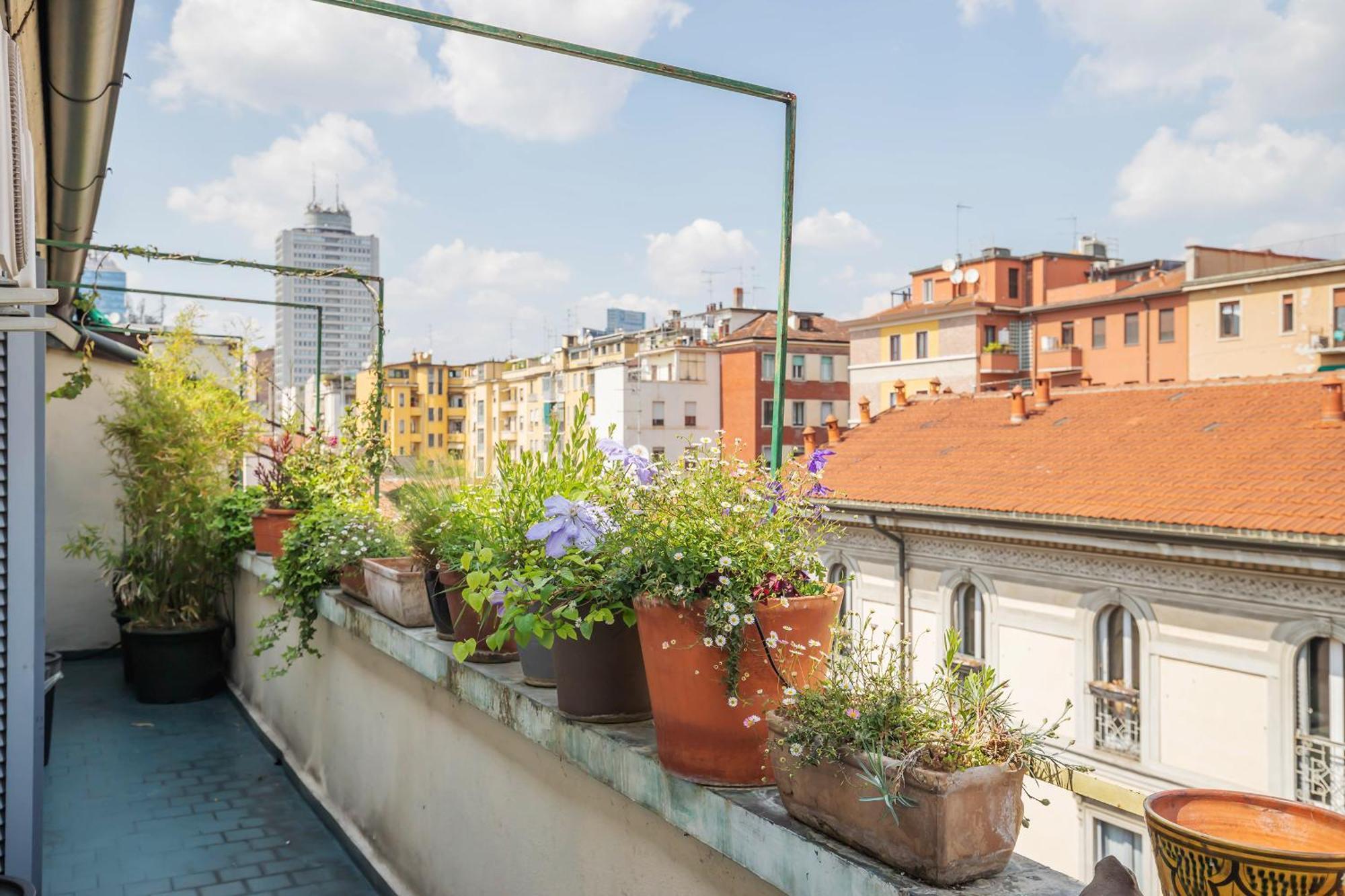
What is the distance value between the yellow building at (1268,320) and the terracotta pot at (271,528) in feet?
93.2

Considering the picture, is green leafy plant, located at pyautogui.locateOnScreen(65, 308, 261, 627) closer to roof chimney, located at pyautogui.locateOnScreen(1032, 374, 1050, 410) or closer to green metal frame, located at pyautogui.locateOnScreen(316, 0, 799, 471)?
green metal frame, located at pyautogui.locateOnScreen(316, 0, 799, 471)

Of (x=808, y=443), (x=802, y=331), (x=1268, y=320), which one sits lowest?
(x=808, y=443)

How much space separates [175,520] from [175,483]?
10.9 inches

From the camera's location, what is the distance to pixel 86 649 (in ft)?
24.1

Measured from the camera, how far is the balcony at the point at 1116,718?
38.9 ft

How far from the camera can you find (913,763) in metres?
1.10

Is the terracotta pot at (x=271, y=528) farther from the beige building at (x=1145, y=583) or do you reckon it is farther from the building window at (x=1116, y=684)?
the building window at (x=1116, y=684)

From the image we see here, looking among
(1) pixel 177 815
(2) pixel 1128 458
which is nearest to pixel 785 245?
(1) pixel 177 815

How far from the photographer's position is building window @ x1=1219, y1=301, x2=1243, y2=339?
97.8 ft

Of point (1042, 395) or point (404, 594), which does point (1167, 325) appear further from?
point (404, 594)

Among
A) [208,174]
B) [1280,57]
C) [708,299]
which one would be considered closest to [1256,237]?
[1280,57]

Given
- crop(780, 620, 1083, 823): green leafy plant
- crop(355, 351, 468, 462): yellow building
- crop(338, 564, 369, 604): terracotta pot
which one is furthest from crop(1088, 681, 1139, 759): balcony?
crop(355, 351, 468, 462): yellow building

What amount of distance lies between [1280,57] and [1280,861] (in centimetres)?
3733

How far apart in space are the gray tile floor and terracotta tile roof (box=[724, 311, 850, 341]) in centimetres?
3599
